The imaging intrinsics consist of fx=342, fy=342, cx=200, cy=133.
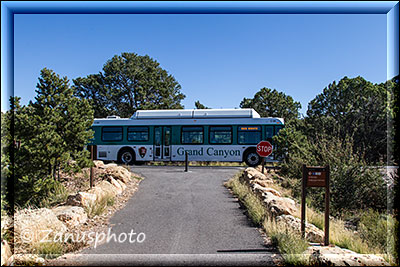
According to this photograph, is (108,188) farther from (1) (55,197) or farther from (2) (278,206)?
(2) (278,206)

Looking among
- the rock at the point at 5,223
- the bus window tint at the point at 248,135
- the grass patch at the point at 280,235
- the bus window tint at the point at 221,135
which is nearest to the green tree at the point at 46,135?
the rock at the point at 5,223

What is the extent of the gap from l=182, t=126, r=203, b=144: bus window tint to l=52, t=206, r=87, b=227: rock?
11729mm

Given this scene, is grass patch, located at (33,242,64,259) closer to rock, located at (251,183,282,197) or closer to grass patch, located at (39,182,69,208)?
grass patch, located at (39,182,69,208)

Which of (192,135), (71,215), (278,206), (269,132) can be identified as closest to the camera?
(71,215)

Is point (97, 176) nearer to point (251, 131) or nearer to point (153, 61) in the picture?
point (251, 131)

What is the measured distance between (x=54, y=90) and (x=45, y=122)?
2.84 feet

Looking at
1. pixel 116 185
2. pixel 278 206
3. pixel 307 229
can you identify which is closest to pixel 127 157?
pixel 116 185

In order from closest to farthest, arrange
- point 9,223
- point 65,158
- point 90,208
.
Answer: point 9,223, point 90,208, point 65,158

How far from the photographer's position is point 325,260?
4.66m

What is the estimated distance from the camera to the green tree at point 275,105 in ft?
124

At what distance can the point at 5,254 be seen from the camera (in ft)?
14.6

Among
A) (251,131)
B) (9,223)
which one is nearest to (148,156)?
(251,131)

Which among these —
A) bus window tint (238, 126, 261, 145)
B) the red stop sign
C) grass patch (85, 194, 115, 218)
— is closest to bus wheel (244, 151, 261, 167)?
bus window tint (238, 126, 261, 145)

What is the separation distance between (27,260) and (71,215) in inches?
67.2
